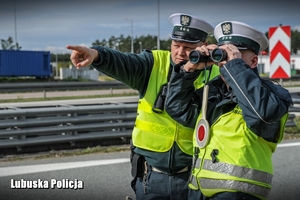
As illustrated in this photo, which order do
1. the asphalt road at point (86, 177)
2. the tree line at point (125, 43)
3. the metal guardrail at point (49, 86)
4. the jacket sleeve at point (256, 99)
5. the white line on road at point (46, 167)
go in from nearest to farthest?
the jacket sleeve at point (256, 99), the asphalt road at point (86, 177), the white line on road at point (46, 167), the metal guardrail at point (49, 86), the tree line at point (125, 43)

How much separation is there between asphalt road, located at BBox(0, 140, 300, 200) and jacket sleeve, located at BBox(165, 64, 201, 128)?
2.93 metres

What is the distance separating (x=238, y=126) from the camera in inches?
92.9

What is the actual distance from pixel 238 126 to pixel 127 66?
1.05 metres

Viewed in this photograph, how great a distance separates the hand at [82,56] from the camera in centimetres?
279

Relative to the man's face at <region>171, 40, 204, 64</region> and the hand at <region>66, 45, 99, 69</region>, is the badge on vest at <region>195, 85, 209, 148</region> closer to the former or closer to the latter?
the man's face at <region>171, 40, 204, 64</region>

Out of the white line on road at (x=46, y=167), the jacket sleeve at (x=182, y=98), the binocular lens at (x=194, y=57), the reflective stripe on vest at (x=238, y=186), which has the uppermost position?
the binocular lens at (x=194, y=57)

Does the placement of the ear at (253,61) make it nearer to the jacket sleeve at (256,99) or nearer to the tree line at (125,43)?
the jacket sleeve at (256,99)

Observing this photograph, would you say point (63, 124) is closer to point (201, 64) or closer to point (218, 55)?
point (201, 64)

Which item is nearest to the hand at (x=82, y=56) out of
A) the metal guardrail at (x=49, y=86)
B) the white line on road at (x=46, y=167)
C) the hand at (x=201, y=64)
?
the hand at (x=201, y=64)

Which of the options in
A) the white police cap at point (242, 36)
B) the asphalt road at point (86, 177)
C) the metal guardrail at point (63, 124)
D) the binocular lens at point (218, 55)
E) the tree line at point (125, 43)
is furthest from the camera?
the tree line at point (125, 43)

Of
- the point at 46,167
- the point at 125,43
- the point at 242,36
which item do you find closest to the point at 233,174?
the point at 242,36

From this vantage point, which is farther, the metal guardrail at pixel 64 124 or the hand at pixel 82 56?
the metal guardrail at pixel 64 124

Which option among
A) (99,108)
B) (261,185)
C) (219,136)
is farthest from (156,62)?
(99,108)

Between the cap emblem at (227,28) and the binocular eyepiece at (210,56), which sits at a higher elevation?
the cap emblem at (227,28)
